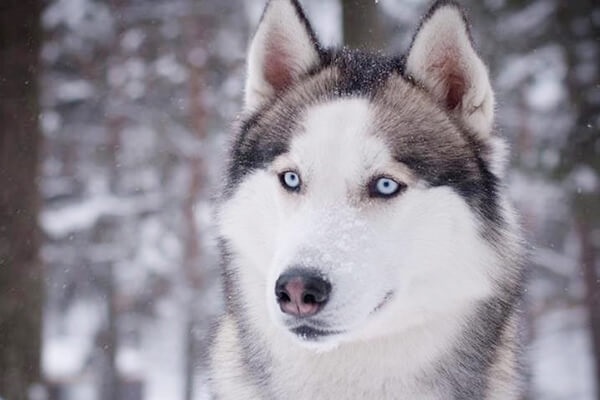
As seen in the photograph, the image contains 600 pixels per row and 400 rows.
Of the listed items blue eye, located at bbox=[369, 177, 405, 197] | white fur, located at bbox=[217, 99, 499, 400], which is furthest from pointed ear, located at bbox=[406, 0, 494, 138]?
blue eye, located at bbox=[369, 177, 405, 197]

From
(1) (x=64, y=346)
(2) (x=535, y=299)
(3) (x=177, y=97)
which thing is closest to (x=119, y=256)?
(3) (x=177, y=97)

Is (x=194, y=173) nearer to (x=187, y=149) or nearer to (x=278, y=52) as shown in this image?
(x=187, y=149)

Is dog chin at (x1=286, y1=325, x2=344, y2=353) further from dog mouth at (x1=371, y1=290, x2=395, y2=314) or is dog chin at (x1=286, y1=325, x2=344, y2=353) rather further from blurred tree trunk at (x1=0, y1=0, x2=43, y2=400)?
blurred tree trunk at (x1=0, y1=0, x2=43, y2=400)

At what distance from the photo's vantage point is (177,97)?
455 inches

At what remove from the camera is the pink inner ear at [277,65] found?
131 inches

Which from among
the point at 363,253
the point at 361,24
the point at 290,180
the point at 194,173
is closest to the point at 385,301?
the point at 363,253

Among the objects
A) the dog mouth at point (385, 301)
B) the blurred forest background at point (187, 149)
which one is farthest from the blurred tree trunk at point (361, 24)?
the dog mouth at point (385, 301)

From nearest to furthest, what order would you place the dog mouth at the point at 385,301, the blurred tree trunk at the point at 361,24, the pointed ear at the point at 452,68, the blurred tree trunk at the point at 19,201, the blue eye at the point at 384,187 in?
1. the dog mouth at the point at 385,301
2. the blue eye at the point at 384,187
3. the pointed ear at the point at 452,68
4. the blurred tree trunk at the point at 19,201
5. the blurred tree trunk at the point at 361,24

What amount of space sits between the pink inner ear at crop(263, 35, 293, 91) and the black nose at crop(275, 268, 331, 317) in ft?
4.02

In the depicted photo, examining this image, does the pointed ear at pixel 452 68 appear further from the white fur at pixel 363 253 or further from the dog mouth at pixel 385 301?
the dog mouth at pixel 385 301

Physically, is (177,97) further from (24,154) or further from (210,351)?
(210,351)

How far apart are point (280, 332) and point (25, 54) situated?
674 centimetres

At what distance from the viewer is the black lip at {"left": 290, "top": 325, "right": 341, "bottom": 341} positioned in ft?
8.45

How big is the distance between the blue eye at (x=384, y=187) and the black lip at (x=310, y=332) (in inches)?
21.9
